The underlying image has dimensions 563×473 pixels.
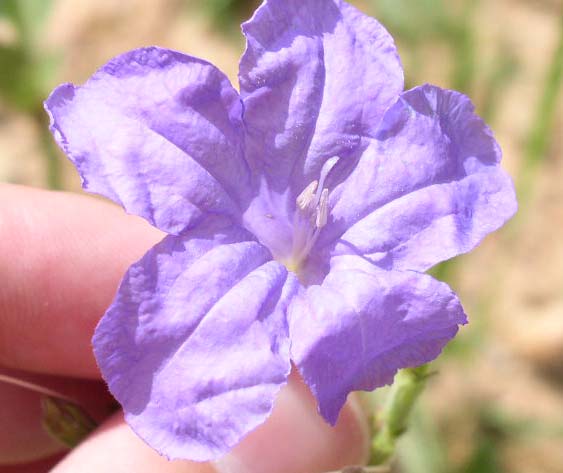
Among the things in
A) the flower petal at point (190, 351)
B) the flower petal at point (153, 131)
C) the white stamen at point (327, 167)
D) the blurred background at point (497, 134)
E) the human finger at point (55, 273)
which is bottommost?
the blurred background at point (497, 134)

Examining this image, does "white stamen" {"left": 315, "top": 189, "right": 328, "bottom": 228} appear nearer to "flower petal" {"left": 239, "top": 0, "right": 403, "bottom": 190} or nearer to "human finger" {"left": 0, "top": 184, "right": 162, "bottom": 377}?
"flower petal" {"left": 239, "top": 0, "right": 403, "bottom": 190}

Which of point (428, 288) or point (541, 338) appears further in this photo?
point (541, 338)

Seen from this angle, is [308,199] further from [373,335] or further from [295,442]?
[295,442]

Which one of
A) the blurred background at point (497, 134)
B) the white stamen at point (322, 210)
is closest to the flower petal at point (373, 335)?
the white stamen at point (322, 210)

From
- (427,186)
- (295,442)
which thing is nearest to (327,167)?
(427,186)

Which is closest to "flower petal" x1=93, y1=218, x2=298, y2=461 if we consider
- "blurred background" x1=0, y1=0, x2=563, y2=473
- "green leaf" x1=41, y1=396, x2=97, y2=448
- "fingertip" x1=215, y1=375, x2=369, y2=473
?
"fingertip" x1=215, y1=375, x2=369, y2=473

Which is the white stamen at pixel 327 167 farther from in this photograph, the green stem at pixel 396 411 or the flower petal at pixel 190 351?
the green stem at pixel 396 411

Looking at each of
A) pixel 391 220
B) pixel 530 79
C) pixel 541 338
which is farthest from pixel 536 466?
pixel 391 220

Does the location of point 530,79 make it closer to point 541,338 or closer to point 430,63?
point 430,63
